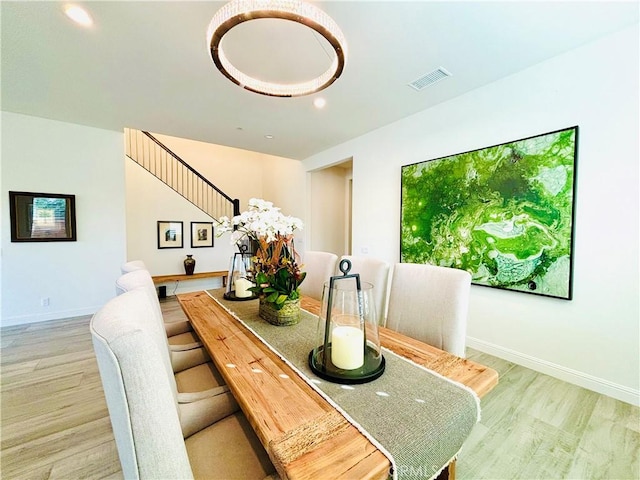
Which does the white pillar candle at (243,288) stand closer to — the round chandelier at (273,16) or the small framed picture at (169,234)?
the round chandelier at (273,16)

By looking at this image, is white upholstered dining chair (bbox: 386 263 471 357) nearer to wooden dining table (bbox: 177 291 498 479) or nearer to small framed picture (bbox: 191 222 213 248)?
wooden dining table (bbox: 177 291 498 479)

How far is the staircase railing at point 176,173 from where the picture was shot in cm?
538

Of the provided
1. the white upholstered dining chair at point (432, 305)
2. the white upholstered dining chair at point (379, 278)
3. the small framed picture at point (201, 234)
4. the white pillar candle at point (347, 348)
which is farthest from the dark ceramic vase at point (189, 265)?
the white pillar candle at point (347, 348)

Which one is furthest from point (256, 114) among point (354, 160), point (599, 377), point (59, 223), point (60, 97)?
point (599, 377)

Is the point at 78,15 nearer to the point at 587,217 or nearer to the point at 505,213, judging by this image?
the point at 505,213

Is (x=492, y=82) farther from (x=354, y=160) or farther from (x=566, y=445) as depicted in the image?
(x=566, y=445)

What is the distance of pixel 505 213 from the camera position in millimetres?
2438

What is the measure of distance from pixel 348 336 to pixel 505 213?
231 cm

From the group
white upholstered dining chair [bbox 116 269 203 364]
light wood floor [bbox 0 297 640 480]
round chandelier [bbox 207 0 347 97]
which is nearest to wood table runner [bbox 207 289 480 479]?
white upholstered dining chair [bbox 116 269 203 364]

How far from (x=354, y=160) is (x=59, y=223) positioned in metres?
4.36

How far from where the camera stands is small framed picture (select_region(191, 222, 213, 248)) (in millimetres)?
5395

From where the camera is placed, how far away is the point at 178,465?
25.2 inches

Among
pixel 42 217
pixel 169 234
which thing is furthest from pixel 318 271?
pixel 169 234

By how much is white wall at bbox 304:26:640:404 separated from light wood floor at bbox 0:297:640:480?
25 cm
